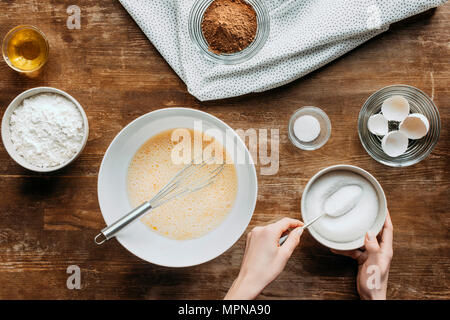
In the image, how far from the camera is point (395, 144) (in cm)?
90

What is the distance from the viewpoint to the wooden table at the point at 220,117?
0.93 meters

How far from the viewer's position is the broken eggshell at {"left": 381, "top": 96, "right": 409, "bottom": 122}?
2.93ft

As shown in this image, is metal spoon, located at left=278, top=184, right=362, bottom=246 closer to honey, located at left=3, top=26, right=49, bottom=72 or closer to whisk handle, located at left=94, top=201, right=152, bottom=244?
whisk handle, located at left=94, top=201, right=152, bottom=244

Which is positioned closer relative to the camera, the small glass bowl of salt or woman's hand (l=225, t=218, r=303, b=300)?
woman's hand (l=225, t=218, r=303, b=300)

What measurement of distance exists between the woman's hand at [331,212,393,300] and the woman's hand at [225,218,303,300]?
18cm

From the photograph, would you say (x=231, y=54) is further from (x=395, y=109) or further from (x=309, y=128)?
(x=395, y=109)

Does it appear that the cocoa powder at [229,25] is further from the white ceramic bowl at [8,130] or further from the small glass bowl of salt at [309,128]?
the white ceramic bowl at [8,130]

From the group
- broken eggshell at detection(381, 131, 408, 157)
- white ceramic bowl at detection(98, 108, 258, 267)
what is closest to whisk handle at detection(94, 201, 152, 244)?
white ceramic bowl at detection(98, 108, 258, 267)

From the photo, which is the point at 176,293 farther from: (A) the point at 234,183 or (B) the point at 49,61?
(B) the point at 49,61

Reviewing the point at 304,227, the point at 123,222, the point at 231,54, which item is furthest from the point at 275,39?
the point at 123,222

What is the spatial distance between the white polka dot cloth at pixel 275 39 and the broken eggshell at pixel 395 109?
17 centimetres

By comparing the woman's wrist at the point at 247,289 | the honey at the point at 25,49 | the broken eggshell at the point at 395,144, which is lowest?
the woman's wrist at the point at 247,289

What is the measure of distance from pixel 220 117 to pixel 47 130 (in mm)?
422

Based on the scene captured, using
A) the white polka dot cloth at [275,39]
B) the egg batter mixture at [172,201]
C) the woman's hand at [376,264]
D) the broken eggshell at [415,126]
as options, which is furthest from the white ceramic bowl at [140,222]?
the broken eggshell at [415,126]
